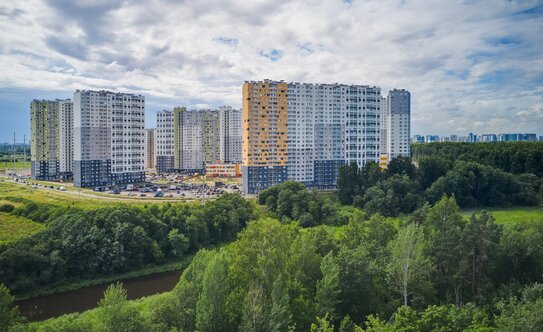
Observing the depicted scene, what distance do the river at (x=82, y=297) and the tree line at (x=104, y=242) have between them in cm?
126

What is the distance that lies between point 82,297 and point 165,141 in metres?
64.6

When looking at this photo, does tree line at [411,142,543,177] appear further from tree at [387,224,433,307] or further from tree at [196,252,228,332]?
tree at [196,252,228,332]

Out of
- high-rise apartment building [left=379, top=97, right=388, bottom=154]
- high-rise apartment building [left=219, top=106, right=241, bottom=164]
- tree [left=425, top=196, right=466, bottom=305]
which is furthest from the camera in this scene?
high-rise apartment building [left=219, top=106, right=241, bottom=164]

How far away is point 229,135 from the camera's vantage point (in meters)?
89.5

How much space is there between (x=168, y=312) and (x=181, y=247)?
18.7 m

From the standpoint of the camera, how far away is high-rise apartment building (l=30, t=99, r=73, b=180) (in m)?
72.0

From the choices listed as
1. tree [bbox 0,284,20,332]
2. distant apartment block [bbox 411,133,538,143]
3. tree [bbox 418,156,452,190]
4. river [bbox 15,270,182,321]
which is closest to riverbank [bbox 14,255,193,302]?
river [bbox 15,270,182,321]

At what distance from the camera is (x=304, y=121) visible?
5819 centimetres

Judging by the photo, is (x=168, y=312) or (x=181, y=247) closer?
(x=168, y=312)

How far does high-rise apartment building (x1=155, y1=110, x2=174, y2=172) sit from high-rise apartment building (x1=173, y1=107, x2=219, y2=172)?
115cm

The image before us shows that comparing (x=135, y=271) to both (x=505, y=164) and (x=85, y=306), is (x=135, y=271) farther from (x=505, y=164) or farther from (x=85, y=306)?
(x=505, y=164)

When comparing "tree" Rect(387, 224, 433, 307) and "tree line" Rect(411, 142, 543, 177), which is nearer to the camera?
"tree" Rect(387, 224, 433, 307)

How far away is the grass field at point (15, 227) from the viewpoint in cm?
3519

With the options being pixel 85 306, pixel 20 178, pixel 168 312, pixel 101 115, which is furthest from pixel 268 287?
pixel 20 178
